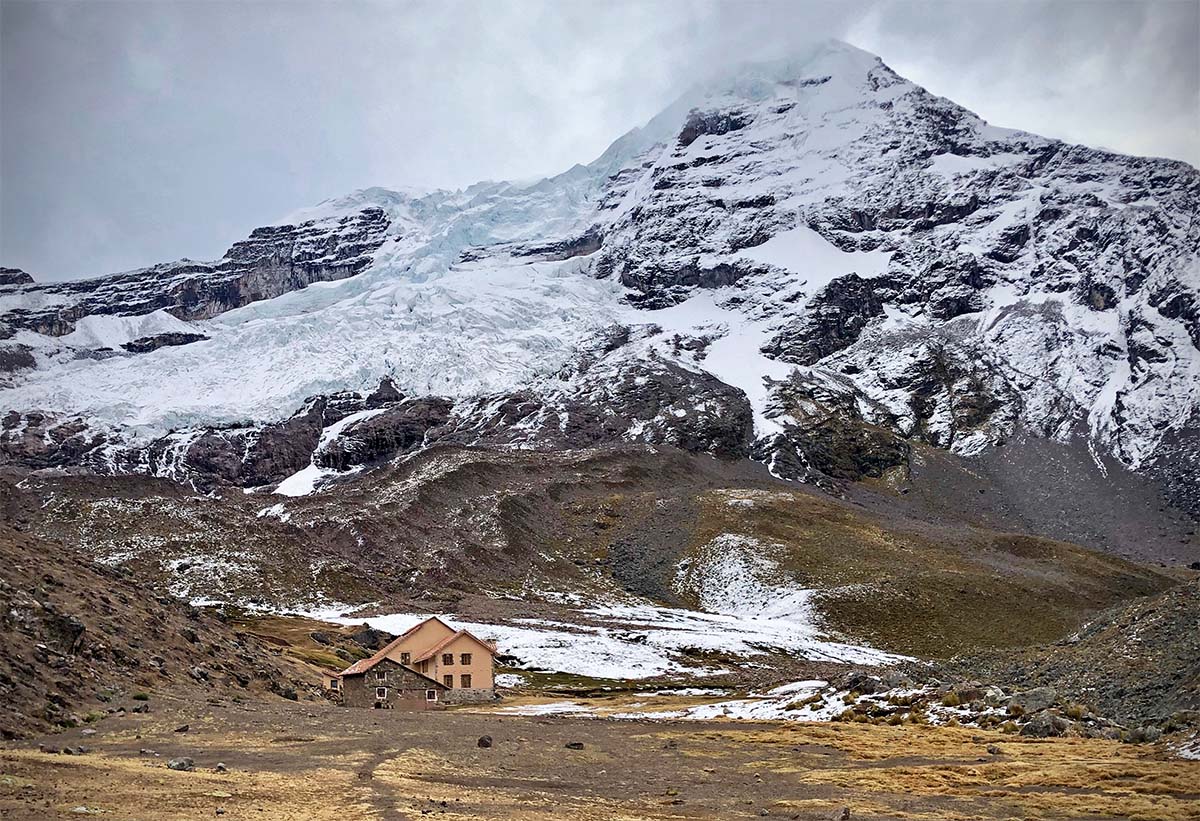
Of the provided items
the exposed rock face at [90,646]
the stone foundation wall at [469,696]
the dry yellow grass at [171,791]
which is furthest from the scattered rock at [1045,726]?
the stone foundation wall at [469,696]

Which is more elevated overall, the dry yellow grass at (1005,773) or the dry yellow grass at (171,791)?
the dry yellow grass at (171,791)

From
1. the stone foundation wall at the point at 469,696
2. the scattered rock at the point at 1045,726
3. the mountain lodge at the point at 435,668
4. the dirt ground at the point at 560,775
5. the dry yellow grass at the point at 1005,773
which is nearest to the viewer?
the dirt ground at the point at 560,775

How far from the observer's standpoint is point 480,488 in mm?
185625

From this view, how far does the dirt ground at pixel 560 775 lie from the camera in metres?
21.5

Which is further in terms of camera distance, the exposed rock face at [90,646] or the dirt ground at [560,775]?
the exposed rock face at [90,646]

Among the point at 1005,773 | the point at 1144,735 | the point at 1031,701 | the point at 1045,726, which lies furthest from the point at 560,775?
the point at 1031,701

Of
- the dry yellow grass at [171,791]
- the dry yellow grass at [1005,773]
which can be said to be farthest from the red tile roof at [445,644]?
the dry yellow grass at [171,791]

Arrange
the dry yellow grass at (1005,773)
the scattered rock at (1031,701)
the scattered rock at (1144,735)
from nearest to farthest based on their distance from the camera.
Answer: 1. the dry yellow grass at (1005,773)
2. the scattered rock at (1144,735)
3. the scattered rock at (1031,701)

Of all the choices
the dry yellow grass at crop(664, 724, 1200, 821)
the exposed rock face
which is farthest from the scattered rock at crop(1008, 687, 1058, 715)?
the exposed rock face

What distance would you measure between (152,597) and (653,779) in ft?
Result: 111

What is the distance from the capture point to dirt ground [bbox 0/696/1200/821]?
21.5m

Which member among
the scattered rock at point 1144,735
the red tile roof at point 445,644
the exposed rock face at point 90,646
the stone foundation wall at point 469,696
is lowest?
the stone foundation wall at point 469,696

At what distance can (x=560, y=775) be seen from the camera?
2923cm

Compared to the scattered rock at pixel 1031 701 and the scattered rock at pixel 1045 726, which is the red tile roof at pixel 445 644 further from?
the scattered rock at pixel 1045 726
